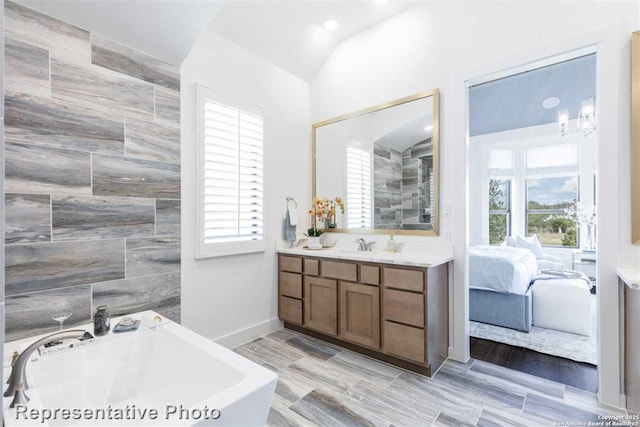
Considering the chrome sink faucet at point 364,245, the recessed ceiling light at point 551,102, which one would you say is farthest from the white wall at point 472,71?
the recessed ceiling light at point 551,102

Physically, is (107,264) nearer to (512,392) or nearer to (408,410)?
(408,410)

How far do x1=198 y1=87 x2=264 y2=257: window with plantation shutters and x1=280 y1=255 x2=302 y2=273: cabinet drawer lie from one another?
1.01 feet

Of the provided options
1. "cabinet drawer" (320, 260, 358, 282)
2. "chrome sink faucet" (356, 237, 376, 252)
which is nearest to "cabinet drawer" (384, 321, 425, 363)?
"cabinet drawer" (320, 260, 358, 282)

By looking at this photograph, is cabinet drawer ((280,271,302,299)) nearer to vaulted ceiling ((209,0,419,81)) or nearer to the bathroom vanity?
the bathroom vanity

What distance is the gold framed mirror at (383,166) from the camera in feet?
9.48

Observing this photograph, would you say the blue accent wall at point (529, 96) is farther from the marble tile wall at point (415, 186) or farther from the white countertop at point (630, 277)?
the white countertop at point (630, 277)

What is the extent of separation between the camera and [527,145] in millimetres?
5930

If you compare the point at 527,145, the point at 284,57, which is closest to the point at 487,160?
the point at 527,145

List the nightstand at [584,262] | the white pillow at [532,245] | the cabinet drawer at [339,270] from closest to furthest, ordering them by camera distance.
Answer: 1. the cabinet drawer at [339,270]
2. the nightstand at [584,262]
3. the white pillow at [532,245]

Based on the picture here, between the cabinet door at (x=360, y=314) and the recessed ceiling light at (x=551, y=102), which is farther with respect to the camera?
the recessed ceiling light at (x=551, y=102)

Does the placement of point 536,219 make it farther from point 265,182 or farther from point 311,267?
point 265,182

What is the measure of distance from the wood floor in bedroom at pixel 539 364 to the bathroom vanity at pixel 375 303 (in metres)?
0.44

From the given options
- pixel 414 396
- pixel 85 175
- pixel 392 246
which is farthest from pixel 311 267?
pixel 85 175

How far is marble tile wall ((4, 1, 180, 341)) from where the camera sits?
183 centimetres
